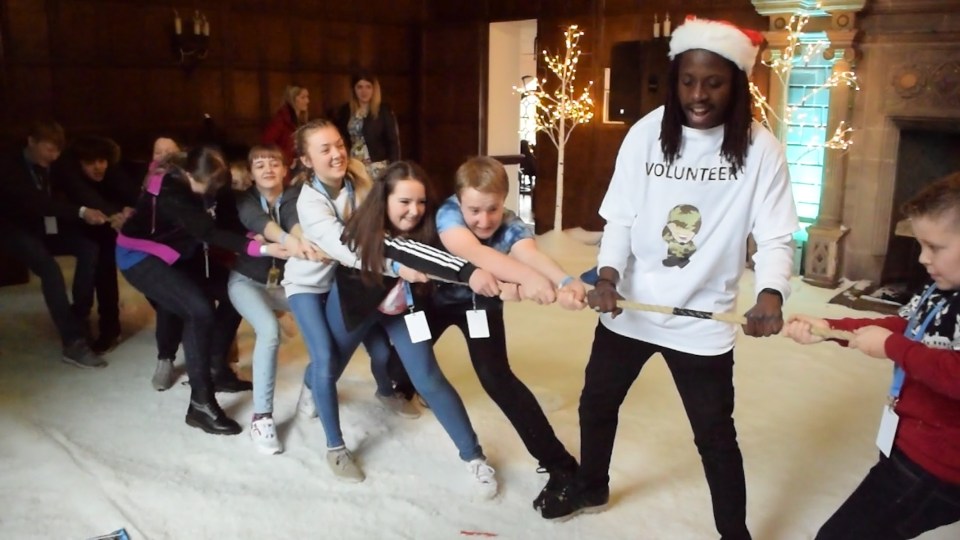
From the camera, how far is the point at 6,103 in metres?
4.98

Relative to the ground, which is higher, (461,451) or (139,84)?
(139,84)

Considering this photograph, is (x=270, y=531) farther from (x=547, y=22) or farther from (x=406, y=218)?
(x=547, y=22)

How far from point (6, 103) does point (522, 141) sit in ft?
16.6

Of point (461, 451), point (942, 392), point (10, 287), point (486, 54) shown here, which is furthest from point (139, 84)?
point (942, 392)

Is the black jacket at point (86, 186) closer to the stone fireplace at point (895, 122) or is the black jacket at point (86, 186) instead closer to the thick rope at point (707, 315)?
the thick rope at point (707, 315)

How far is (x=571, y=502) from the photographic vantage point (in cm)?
245

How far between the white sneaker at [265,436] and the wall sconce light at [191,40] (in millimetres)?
3697

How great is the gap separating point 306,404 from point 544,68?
445 cm

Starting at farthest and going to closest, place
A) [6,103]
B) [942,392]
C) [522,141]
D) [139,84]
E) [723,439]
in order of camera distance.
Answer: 1. [522,141]
2. [139,84]
3. [6,103]
4. [723,439]
5. [942,392]

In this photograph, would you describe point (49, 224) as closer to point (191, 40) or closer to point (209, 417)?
point (209, 417)

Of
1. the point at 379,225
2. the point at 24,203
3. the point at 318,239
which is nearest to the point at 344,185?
the point at 318,239

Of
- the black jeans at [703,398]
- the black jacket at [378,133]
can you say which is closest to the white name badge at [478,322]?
the black jeans at [703,398]

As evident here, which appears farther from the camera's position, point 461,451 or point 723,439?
point 461,451

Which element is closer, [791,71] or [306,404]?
[306,404]
